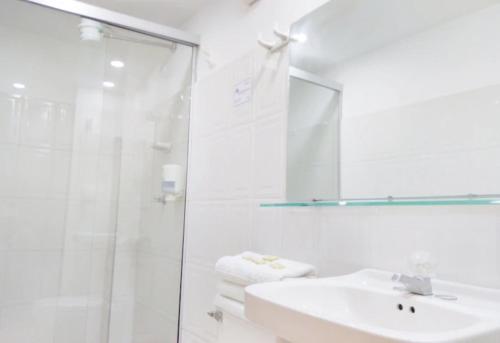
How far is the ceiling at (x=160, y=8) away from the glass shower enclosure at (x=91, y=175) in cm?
19

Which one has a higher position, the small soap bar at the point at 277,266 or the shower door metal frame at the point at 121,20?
the shower door metal frame at the point at 121,20

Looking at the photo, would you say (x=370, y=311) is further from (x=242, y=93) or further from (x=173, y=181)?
(x=173, y=181)

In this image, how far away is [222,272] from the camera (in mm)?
1206

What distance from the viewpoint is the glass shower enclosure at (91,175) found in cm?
191

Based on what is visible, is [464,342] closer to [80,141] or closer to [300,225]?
[300,225]

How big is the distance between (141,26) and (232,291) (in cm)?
142

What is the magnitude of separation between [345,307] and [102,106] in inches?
68.2

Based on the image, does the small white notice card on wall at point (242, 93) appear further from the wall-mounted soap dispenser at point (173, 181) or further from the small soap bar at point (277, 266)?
the small soap bar at point (277, 266)

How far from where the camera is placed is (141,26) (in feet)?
Answer: 6.20

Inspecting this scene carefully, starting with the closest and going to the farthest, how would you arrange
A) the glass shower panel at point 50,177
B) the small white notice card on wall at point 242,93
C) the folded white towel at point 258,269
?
the folded white towel at point 258,269 → the small white notice card on wall at point 242,93 → the glass shower panel at point 50,177

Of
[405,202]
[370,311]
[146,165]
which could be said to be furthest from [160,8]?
[370,311]

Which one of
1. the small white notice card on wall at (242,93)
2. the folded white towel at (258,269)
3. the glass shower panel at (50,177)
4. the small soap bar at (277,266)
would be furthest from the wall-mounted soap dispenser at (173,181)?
the small soap bar at (277,266)

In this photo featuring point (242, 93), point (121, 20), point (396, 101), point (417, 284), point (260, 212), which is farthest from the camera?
point (121, 20)

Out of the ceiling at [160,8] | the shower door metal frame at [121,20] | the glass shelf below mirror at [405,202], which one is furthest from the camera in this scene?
the ceiling at [160,8]
